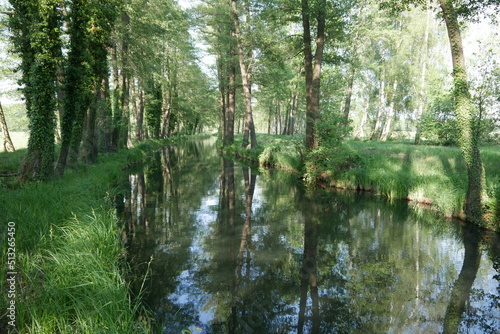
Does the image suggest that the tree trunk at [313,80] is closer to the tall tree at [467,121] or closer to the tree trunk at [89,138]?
the tall tree at [467,121]

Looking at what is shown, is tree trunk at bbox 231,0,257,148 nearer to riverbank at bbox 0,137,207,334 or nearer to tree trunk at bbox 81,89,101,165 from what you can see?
tree trunk at bbox 81,89,101,165

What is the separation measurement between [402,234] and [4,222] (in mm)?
8458

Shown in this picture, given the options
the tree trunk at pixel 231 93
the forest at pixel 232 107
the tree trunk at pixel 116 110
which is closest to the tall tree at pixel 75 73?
the forest at pixel 232 107

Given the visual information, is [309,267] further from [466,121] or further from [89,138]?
[89,138]

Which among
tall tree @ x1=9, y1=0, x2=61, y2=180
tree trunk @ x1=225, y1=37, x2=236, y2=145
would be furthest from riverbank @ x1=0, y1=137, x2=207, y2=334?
tree trunk @ x1=225, y1=37, x2=236, y2=145

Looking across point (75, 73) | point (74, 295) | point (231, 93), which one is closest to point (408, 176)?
point (74, 295)

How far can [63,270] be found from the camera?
3.50 meters

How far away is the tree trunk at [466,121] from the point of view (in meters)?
7.55

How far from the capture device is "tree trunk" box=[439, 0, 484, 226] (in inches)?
297

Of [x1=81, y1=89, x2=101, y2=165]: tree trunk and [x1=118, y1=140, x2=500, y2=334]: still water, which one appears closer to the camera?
[x1=118, y1=140, x2=500, y2=334]: still water

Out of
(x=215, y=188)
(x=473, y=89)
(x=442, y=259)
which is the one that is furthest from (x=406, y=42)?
(x=442, y=259)

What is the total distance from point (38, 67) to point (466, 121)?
1191 centimetres

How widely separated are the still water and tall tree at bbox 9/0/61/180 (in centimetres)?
280

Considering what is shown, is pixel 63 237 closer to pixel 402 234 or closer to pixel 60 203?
pixel 60 203
